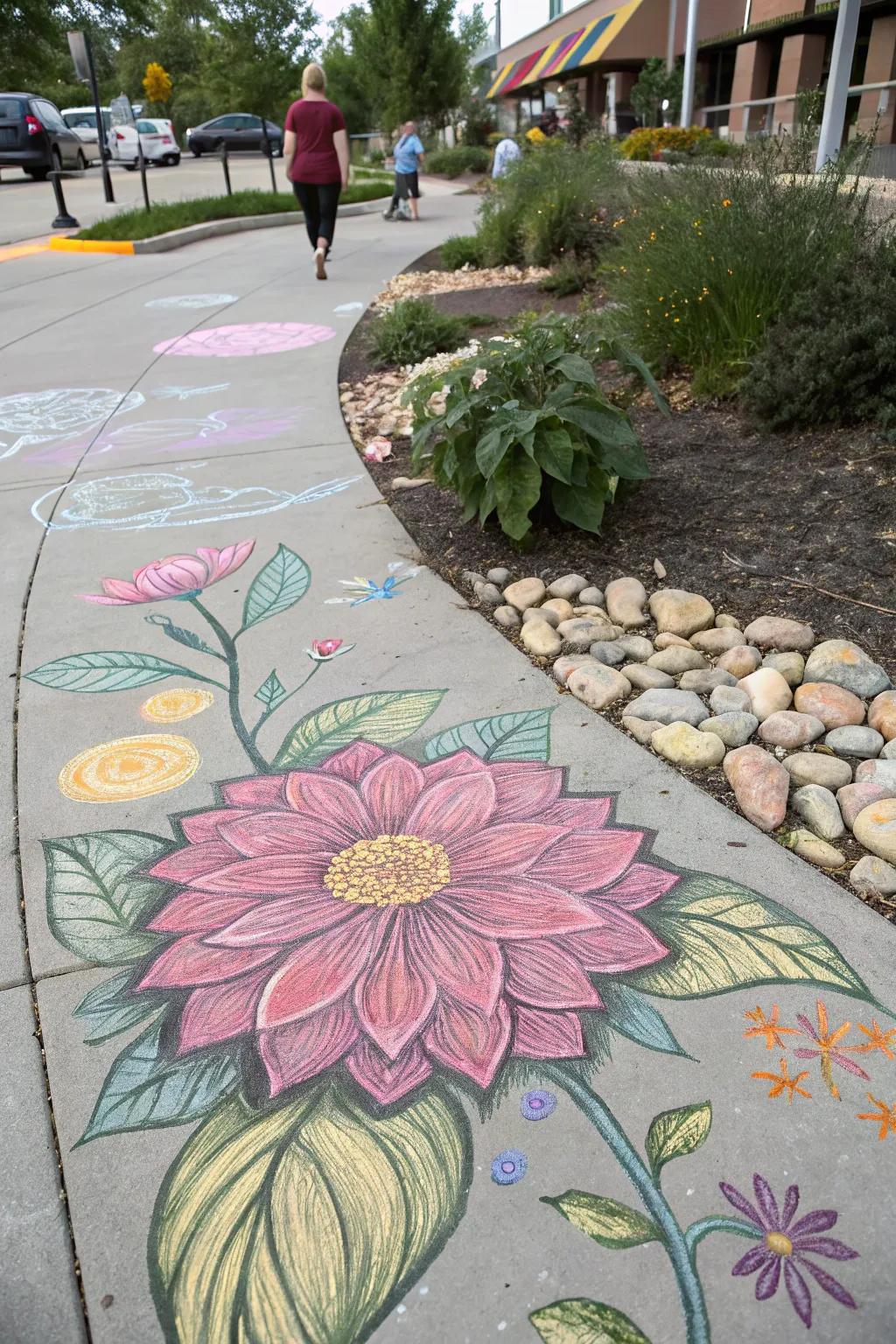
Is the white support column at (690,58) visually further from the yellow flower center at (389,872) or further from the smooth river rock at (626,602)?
the yellow flower center at (389,872)

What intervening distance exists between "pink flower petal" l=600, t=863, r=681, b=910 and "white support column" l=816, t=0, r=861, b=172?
11.6 m

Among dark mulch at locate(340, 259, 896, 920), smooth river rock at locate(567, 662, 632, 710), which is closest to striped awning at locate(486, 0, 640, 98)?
dark mulch at locate(340, 259, 896, 920)

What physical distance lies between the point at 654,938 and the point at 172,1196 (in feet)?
3.46

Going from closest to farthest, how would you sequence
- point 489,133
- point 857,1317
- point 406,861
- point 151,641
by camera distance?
point 857,1317, point 406,861, point 151,641, point 489,133

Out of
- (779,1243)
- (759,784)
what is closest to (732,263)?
(759,784)

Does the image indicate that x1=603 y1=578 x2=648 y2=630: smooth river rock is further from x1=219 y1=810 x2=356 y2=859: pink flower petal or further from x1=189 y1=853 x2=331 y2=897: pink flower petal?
x1=189 y1=853 x2=331 y2=897: pink flower petal

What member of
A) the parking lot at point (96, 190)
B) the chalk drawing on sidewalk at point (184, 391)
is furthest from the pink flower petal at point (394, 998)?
the parking lot at point (96, 190)

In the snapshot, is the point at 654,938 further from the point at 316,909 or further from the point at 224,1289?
the point at 224,1289

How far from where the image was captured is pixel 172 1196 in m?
1.58

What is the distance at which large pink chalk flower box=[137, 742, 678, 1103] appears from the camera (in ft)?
6.11

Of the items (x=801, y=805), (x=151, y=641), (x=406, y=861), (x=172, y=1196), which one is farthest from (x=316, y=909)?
(x=151, y=641)

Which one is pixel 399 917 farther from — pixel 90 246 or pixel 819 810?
pixel 90 246

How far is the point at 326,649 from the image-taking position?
10.7 ft

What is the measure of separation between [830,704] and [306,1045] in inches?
70.2
